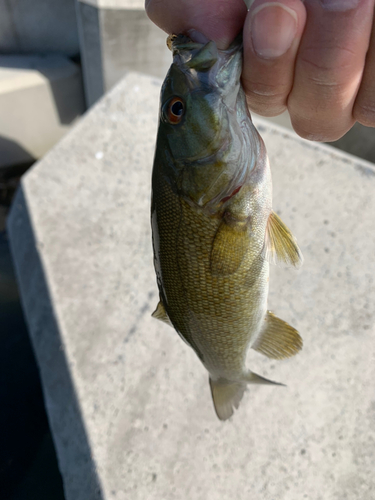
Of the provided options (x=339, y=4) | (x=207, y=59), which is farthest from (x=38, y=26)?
(x=339, y=4)

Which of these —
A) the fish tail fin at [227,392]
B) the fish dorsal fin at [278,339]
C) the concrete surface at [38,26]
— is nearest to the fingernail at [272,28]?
the fish dorsal fin at [278,339]

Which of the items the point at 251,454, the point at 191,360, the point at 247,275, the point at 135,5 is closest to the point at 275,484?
the point at 251,454

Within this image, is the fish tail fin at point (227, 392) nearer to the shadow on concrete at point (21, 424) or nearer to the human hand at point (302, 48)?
the human hand at point (302, 48)

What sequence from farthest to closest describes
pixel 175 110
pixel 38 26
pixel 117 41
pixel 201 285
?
pixel 38 26, pixel 117 41, pixel 201 285, pixel 175 110

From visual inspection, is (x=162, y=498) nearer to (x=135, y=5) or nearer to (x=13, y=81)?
(x=135, y=5)

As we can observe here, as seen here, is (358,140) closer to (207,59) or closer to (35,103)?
(35,103)

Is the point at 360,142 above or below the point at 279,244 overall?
below

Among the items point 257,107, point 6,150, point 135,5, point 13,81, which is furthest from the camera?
point 6,150
